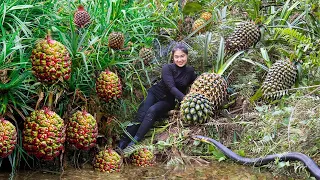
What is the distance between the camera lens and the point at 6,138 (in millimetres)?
2156

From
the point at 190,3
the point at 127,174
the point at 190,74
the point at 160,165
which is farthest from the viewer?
the point at 190,3

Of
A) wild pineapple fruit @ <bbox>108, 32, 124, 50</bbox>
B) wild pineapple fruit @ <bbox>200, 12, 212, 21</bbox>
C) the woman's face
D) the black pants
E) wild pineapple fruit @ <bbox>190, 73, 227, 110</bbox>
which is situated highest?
wild pineapple fruit @ <bbox>200, 12, 212, 21</bbox>

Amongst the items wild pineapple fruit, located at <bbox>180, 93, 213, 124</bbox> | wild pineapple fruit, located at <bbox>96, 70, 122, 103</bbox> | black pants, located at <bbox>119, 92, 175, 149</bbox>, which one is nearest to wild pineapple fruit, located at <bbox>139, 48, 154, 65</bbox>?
black pants, located at <bbox>119, 92, 175, 149</bbox>

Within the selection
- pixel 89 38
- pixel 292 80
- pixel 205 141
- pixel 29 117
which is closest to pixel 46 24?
pixel 89 38

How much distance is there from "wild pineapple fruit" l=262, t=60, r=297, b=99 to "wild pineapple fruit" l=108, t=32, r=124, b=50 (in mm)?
1298

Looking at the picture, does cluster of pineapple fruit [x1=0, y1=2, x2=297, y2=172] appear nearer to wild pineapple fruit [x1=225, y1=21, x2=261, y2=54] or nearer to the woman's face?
wild pineapple fruit [x1=225, y1=21, x2=261, y2=54]

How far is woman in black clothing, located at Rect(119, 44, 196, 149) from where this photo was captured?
11.5 ft

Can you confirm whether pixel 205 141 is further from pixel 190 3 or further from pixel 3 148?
pixel 190 3

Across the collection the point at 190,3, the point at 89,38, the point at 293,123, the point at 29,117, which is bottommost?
the point at 293,123

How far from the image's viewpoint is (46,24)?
2.71 meters

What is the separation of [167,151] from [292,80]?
124 centimetres

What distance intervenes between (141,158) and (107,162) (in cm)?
30

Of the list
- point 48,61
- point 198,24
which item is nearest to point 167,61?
point 198,24

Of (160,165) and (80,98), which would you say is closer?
(80,98)
